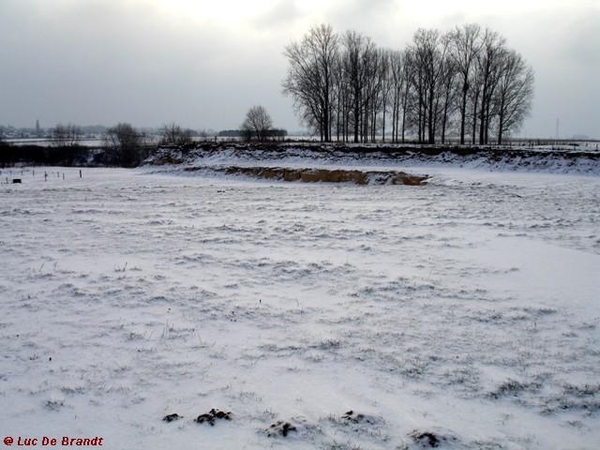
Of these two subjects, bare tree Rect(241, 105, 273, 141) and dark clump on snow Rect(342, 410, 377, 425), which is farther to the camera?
→ bare tree Rect(241, 105, 273, 141)

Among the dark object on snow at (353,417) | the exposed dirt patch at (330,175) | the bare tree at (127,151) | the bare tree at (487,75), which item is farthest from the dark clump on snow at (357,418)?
the bare tree at (127,151)

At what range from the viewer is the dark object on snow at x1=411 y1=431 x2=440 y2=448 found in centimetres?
444

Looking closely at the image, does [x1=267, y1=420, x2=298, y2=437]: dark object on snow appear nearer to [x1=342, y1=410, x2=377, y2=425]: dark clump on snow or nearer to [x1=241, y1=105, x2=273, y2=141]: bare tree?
[x1=342, y1=410, x2=377, y2=425]: dark clump on snow

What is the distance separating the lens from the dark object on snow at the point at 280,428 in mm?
4582

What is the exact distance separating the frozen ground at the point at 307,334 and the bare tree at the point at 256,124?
61498 mm

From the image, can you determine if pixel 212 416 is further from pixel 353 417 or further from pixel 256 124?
pixel 256 124

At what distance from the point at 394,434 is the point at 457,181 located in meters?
24.1

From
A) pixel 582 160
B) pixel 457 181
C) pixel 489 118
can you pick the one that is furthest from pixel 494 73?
pixel 457 181

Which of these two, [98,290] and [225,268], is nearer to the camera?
[98,290]

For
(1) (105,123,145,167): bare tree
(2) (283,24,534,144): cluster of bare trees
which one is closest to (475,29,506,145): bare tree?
(2) (283,24,534,144): cluster of bare trees

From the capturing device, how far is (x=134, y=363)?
19.6 ft

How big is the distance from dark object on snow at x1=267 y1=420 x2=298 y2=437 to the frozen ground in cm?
9

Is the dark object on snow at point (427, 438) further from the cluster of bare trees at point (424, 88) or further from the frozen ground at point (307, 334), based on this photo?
the cluster of bare trees at point (424, 88)

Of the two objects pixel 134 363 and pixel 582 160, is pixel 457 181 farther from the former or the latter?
pixel 134 363
